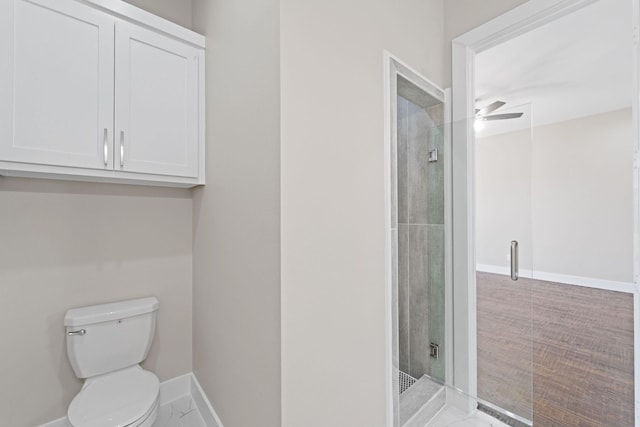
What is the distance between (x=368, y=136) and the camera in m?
1.35

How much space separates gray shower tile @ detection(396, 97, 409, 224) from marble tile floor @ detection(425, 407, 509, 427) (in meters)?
1.25

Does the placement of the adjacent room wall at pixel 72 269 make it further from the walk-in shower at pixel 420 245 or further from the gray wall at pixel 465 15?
the gray wall at pixel 465 15

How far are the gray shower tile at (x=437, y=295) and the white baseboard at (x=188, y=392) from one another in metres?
1.44

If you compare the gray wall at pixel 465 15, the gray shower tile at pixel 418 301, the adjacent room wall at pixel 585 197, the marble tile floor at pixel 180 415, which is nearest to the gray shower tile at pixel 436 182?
the gray shower tile at pixel 418 301

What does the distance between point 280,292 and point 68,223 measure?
4.74 ft

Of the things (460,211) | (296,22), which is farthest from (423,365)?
(296,22)

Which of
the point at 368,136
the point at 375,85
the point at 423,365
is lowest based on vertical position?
the point at 423,365

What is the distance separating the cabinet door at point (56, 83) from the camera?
1.23 metres

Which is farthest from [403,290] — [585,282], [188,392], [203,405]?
[585,282]

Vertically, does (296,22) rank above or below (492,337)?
above

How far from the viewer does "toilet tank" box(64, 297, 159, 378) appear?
151cm

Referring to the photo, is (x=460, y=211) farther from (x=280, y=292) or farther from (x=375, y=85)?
(x=280, y=292)

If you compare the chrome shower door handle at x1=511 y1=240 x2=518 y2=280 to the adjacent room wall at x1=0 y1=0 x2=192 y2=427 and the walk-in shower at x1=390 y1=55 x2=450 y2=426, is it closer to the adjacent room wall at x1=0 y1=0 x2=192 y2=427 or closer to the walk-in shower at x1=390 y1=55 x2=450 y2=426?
the walk-in shower at x1=390 y1=55 x2=450 y2=426

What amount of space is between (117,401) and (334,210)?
1.40 metres
